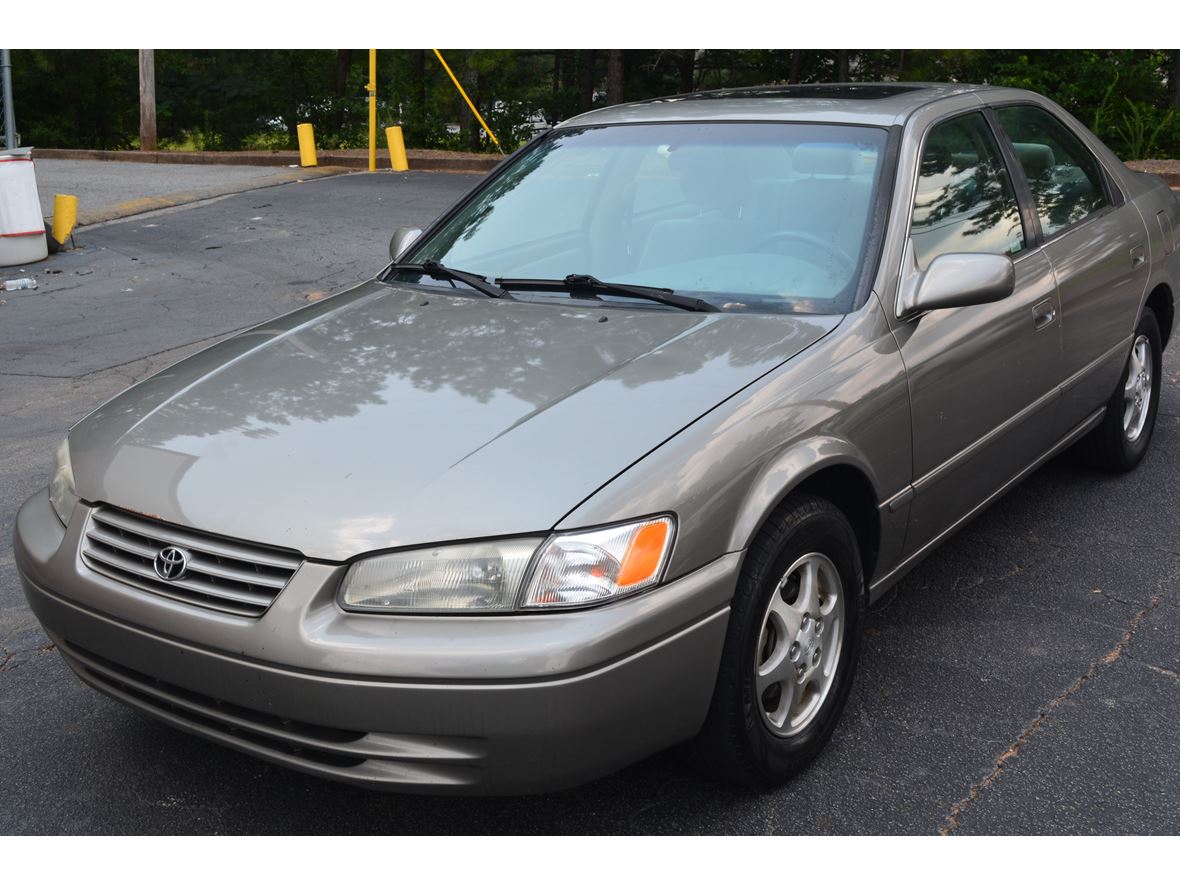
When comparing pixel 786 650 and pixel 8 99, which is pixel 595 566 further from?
pixel 8 99

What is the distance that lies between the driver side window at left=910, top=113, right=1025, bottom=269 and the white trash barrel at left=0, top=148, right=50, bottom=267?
9518 millimetres

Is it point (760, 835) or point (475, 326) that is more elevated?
point (475, 326)

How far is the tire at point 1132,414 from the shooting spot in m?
5.07

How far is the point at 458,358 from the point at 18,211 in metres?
9.42

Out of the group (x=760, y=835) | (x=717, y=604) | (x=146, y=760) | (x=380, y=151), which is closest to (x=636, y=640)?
(x=717, y=604)

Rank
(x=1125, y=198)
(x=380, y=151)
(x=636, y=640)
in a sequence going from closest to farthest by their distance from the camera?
(x=636, y=640) → (x=1125, y=198) → (x=380, y=151)

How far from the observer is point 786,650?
302 centimetres

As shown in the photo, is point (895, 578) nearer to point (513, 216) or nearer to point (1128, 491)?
point (513, 216)

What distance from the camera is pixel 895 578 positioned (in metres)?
3.57

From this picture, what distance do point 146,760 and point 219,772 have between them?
0.74 ft

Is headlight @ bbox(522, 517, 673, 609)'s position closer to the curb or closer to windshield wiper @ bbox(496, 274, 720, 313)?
windshield wiper @ bbox(496, 274, 720, 313)

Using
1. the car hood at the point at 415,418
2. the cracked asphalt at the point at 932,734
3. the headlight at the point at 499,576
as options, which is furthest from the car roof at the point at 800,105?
the headlight at the point at 499,576

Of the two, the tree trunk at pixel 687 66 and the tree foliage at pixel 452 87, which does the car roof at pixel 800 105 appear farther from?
the tree trunk at pixel 687 66

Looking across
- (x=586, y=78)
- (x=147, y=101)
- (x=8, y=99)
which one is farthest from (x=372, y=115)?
(x=147, y=101)
